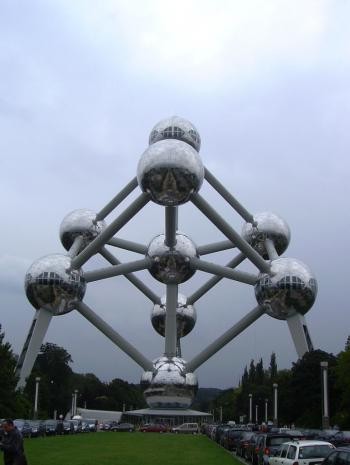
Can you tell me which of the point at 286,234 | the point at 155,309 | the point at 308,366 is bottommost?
the point at 308,366

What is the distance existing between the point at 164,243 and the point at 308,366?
11142 millimetres

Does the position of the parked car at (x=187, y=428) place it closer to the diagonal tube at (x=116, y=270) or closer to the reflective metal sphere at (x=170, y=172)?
the diagonal tube at (x=116, y=270)

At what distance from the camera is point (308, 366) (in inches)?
1448

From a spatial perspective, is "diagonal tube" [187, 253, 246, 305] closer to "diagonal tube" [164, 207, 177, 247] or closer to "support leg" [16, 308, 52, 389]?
"diagonal tube" [164, 207, 177, 247]

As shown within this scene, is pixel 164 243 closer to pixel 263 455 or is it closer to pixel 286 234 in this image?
pixel 286 234

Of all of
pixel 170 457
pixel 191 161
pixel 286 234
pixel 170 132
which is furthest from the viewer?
pixel 286 234

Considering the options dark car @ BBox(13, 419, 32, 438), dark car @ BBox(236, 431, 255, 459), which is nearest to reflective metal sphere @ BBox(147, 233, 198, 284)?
dark car @ BBox(13, 419, 32, 438)

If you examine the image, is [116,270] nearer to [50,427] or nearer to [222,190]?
[222,190]

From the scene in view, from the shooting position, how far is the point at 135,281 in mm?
34844

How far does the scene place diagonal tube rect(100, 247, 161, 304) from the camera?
34750 mm

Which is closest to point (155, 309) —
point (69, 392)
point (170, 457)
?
point (170, 457)

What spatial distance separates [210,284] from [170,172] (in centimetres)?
1220

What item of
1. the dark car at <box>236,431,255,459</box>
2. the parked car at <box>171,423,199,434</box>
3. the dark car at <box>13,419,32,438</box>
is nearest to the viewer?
the dark car at <box>236,431,255,459</box>

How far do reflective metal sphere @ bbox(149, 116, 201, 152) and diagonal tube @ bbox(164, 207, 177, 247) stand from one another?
3.40m
